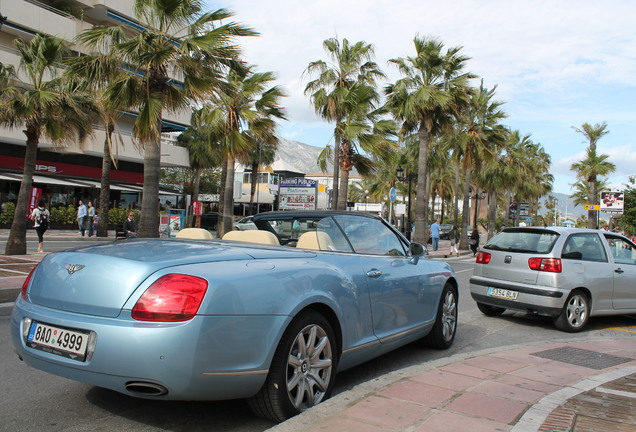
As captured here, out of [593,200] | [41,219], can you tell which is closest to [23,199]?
[41,219]

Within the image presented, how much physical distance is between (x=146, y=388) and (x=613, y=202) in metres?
51.2

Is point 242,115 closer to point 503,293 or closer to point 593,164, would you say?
point 503,293

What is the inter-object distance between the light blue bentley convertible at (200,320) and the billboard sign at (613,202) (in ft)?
151

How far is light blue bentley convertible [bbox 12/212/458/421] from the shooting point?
2.78m

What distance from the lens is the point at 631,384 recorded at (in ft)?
14.3

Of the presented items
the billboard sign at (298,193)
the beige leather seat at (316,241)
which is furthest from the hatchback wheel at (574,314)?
the billboard sign at (298,193)

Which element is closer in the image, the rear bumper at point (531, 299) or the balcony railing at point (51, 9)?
the rear bumper at point (531, 299)

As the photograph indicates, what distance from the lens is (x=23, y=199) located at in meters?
13.4

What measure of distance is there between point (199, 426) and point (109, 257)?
124 cm

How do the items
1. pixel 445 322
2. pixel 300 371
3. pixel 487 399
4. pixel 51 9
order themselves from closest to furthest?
pixel 300 371 < pixel 487 399 < pixel 445 322 < pixel 51 9

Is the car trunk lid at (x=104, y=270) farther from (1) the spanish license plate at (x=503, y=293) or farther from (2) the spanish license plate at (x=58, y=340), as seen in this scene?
(1) the spanish license plate at (x=503, y=293)

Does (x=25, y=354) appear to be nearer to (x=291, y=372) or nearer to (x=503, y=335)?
(x=291, y=372)

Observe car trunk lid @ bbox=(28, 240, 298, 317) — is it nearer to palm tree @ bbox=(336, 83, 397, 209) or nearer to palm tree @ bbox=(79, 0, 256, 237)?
palm tree @ bbox=(79, 0, 256, 237)

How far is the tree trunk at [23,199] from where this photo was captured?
1338cm
